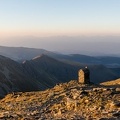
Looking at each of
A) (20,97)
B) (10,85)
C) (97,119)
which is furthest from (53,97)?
(10,85)

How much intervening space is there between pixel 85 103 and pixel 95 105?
1.24 m

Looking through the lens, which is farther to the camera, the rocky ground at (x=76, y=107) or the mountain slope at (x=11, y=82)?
the mountain slope at (x=11, y=82)

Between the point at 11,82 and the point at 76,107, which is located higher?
the point at 76,107

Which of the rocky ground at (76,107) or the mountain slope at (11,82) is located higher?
the rocky ground at (76,107)

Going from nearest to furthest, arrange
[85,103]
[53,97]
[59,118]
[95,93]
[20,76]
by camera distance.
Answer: [59,118] → [85,103] → [95,93] → [53,97] → [20,76]

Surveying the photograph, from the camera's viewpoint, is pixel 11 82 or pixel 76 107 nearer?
pixel 76 107

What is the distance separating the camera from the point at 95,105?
20.7 meters

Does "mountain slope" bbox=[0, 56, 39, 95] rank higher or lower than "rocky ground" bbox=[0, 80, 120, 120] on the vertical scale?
lower

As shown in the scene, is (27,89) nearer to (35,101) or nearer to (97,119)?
(35,101)

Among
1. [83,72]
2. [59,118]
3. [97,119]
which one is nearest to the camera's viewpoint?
[97,119]

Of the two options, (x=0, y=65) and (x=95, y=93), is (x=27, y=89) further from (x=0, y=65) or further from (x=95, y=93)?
(x=95, y=93)

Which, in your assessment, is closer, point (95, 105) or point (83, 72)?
point (95, 105)

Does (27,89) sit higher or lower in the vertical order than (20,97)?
lower

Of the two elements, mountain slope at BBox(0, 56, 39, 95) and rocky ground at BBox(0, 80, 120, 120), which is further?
mountain slope at BBox(0, 56, 39, 95)
